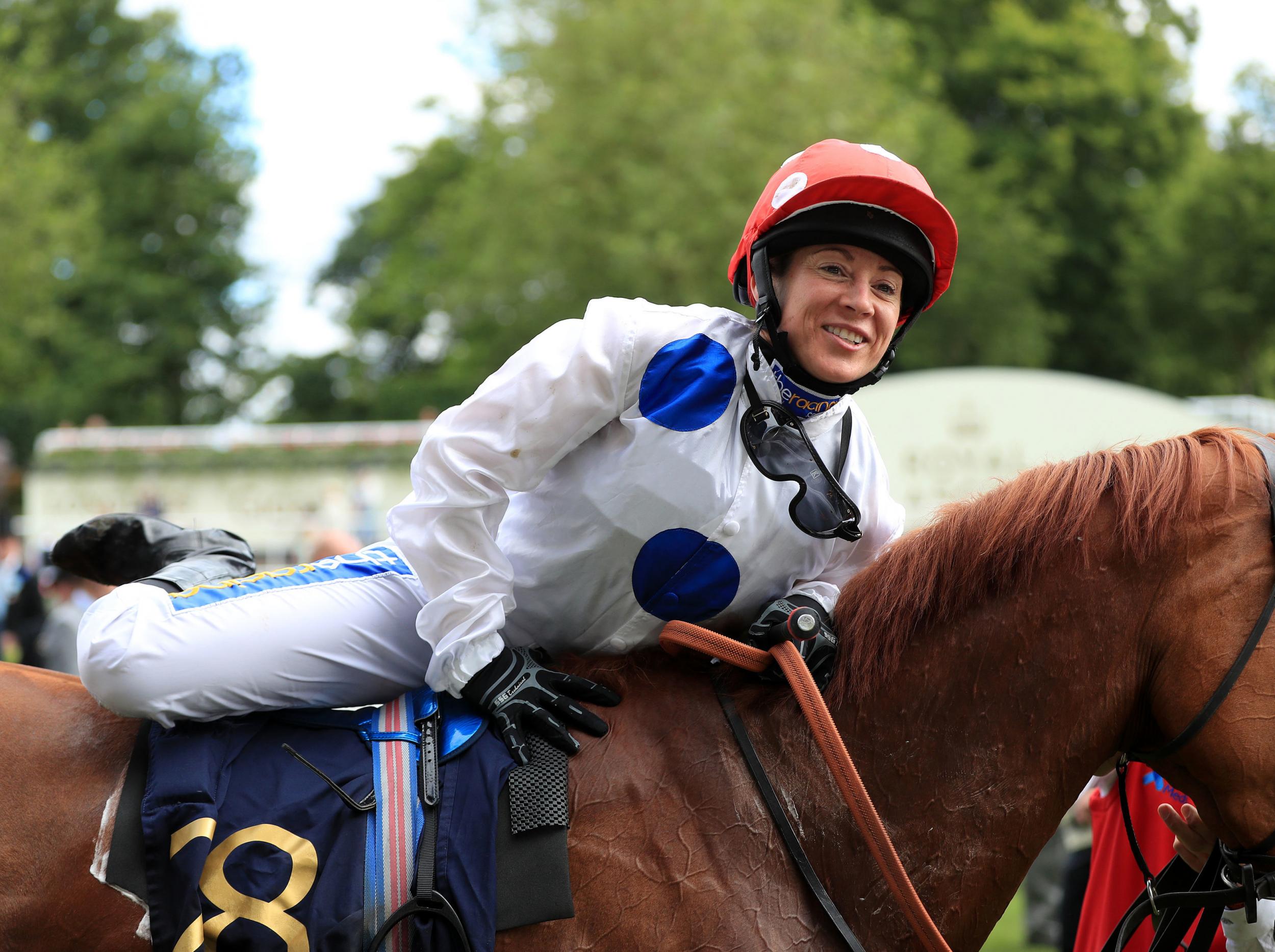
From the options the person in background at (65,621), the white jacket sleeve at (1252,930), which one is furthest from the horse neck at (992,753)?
the person in background at (65,621)

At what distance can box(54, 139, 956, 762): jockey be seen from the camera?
2.25 m

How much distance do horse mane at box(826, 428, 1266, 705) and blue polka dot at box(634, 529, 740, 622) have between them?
248 mm

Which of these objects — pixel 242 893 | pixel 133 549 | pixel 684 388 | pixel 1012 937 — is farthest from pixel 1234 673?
pixel 1012 937

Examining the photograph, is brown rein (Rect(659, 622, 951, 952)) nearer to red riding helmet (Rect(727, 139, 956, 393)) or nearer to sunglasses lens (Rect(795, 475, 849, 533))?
sunglasses lens (Rect(795, 475, 849, 533))

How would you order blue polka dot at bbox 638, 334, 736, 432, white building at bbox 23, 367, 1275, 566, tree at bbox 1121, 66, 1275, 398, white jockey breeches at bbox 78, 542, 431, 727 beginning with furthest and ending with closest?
tree at bbox 1121, 66, 1275, 398 → white building at bbox 23, 367, 1275, 566 → blue polka dot at bbox 638, 334, 736, 432 → white jockey breeches at bbox 78, 542, 431, 727

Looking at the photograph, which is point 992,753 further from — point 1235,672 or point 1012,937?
point 1012,937

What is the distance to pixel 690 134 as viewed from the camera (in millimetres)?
19406

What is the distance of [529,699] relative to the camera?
2.23m

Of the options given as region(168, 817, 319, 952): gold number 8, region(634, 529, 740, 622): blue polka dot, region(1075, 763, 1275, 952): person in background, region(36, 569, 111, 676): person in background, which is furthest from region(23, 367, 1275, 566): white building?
region(168, 817, 319, 952): gold number 8

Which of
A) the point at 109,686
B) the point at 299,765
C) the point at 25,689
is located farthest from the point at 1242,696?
the point at 25,689

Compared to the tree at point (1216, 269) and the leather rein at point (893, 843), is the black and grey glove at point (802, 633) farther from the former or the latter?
the tree at point (1216, 269)

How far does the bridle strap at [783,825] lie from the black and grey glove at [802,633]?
0.33 feet

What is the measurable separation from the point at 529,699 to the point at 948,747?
77 cm

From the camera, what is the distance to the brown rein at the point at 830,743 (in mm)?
2098
